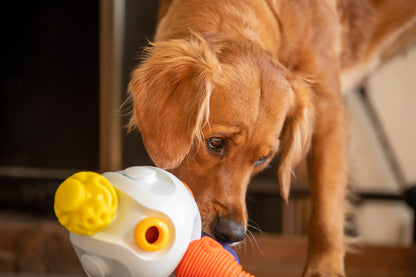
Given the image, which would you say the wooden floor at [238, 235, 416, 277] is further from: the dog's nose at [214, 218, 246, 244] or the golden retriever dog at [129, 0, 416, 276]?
the dog's nose at [214, 218, 246, 244]

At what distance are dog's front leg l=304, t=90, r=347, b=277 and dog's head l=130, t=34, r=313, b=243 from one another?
0.33 metres

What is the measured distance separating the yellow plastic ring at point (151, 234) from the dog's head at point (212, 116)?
0.35 metres

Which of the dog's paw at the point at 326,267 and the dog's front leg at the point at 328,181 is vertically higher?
the dog's front leg at the point at 328,181

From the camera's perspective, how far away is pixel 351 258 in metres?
2.20

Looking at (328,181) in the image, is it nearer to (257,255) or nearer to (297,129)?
(297,129)

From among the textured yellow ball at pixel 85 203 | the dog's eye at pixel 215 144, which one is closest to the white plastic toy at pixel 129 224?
the textured yellow ball at pixel 85 203

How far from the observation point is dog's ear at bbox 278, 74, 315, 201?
148cm

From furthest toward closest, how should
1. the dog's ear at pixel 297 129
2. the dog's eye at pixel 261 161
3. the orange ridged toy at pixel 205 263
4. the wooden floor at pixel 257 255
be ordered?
the wooden floor at pixel 257 255 < the dog's ear at pixel 297 129 < the dog's eye at pixel 261 161 < the orange ridged toy at pixel 205 263

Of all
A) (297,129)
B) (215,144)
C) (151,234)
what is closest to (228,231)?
(215,144)

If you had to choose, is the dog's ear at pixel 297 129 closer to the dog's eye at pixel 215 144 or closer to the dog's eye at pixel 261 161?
the dog's eye at pixel 261 161

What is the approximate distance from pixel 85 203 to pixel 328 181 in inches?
40.7

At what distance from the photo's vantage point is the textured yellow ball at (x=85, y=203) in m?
0.75

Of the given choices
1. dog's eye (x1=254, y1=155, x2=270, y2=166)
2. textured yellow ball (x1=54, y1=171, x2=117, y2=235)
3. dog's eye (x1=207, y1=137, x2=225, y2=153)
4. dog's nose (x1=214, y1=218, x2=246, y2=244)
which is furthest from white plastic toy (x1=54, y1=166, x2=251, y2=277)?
dog's eye (x1=254, y1=155, x2=270, y2=166)

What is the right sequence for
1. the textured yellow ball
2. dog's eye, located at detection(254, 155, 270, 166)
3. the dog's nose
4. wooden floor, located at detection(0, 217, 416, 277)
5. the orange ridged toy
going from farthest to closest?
wooden floor, located at detection(0, 217, 416, 277) → dog's eye, located at detection(254, 155, 270, 166) → the dog's nose → the orange ridged toy → the textured yellow ball
